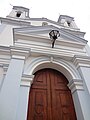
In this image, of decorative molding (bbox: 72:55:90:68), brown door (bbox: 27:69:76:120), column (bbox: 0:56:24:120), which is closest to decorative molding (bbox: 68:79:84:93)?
brown door (bbox: 27:69:76:120)

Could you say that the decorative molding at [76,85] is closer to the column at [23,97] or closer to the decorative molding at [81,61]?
the decorative molding at [81,61]

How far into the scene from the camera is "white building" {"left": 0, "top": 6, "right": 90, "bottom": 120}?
10.7ft

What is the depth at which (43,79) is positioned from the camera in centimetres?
434

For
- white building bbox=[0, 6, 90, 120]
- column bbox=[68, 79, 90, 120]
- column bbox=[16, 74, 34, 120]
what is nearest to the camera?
column bbox=[16, 74, 34, 120]

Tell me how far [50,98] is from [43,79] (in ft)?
2.39

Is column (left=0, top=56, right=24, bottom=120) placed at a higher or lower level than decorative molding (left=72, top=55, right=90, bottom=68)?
lower

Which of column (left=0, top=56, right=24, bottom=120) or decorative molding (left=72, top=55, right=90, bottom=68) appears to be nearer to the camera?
column (left=0, top=56, right=24, bottom=120)

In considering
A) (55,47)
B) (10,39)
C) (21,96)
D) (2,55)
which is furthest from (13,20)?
(21,96)

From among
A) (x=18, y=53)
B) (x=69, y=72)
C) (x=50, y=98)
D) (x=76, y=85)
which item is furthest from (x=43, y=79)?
(x=18, y=53)

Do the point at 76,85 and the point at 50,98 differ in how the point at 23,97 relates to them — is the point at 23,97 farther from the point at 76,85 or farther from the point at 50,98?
the point at 76,85

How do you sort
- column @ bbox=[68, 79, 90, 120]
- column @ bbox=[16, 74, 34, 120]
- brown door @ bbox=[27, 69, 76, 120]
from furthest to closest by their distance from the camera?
brown door @ bbox=[27, 69, 76, 120] → column @ bbox=[68, 79, 90, 120] → column @ bbox=[16, 74, 34, 120]

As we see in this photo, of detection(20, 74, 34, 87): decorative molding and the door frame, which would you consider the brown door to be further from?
detection(20, 74, 34, 87): decorative molding

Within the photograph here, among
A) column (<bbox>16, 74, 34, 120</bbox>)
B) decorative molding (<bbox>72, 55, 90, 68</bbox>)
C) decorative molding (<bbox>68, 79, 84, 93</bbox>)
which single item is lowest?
column (<bbox>16, 74, 34, 120</bbox>)

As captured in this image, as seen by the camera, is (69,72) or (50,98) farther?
(69,72)
